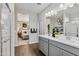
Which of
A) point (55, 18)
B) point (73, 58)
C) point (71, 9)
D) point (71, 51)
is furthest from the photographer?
point (55, 18)

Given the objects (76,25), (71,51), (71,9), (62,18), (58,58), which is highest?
(71,9)

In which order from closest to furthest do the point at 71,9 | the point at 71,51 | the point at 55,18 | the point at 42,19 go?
the point at 71,51 → the point at 71,9 → the point at 55,18 → the point at 42,19

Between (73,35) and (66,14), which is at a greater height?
(66,14)

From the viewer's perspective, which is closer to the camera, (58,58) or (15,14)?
(58,58)

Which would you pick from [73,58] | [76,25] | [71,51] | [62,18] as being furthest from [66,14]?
[73,58]

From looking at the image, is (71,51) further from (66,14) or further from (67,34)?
(66,14)

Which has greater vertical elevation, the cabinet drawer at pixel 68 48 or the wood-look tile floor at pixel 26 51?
the cabinet drawer at pixel 68 48

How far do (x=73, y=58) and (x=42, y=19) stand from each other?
145 cm

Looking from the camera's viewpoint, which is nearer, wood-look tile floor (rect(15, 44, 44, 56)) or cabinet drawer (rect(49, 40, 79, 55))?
cabinet drawer (rect(49, 40, 79, 55))

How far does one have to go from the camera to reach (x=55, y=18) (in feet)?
7.64

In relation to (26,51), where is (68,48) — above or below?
above

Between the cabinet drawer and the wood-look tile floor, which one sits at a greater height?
the cabinet drawer

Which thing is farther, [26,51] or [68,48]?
[26,51]

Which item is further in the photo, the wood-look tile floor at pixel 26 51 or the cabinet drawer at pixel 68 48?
the wood-look tile floor at pixel 26 51
